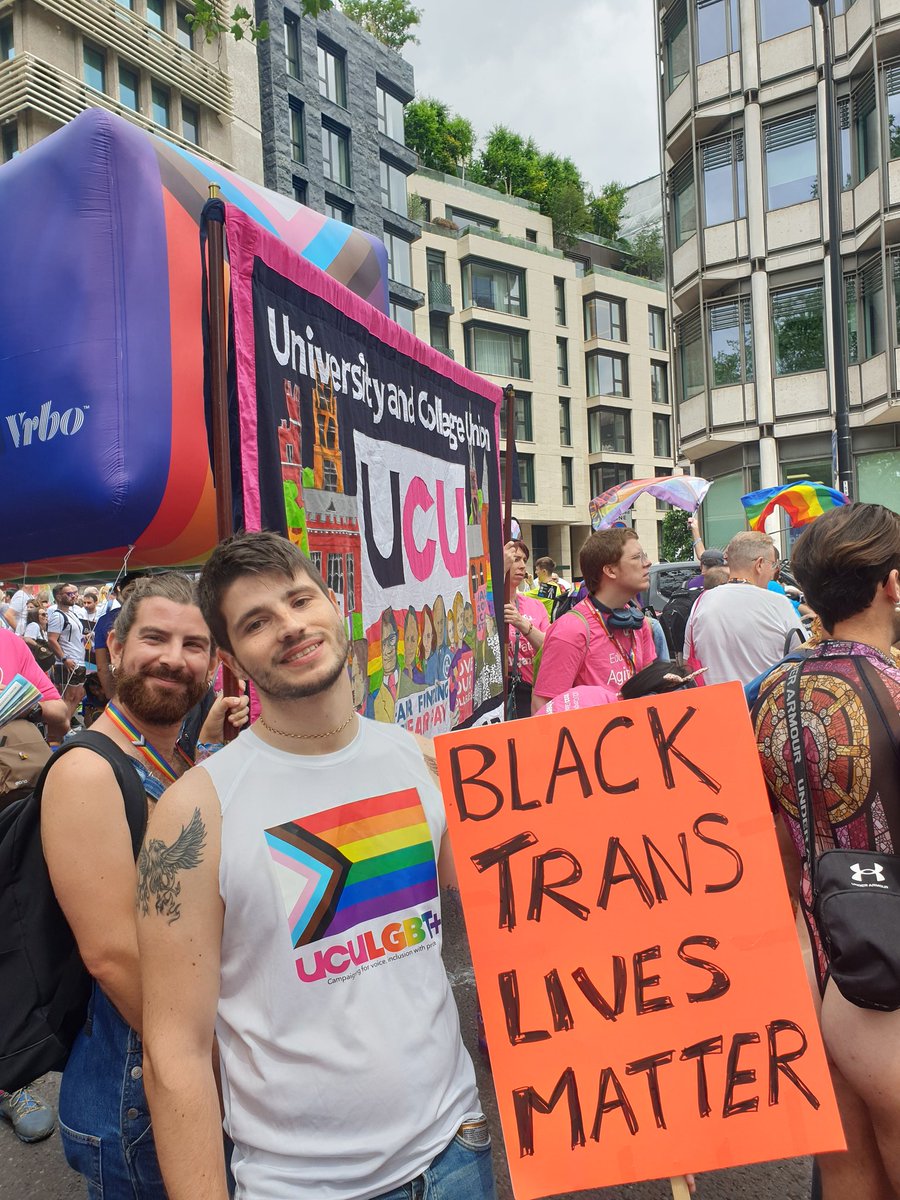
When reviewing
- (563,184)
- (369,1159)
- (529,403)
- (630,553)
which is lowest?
(369,1159)

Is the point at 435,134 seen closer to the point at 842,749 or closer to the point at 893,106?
the point at 893,106

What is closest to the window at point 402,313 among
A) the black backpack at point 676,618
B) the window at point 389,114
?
the window at point 389,114

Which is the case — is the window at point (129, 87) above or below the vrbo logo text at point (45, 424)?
above

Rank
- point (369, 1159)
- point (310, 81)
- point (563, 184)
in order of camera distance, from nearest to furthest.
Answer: point (369, 1159) → point (310, 81) → point (563, 184)

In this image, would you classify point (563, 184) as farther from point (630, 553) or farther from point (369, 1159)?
point (369, 1159)

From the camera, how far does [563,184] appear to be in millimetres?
44438

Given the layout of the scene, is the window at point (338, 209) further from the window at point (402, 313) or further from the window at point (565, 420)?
the window at point (565, 420)

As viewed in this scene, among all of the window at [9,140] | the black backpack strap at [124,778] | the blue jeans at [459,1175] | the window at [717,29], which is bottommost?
the blue jeans at [459,1175]

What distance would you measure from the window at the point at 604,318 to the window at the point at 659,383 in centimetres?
280

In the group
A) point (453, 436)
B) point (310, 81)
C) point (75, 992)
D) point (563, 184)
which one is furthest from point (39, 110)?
point (563, 184)

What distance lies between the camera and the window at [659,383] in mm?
44062

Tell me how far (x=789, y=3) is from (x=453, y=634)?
2195 centimetres

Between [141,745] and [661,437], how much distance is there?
44.8 metres

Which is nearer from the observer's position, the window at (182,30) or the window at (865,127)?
the window at (865,127)
